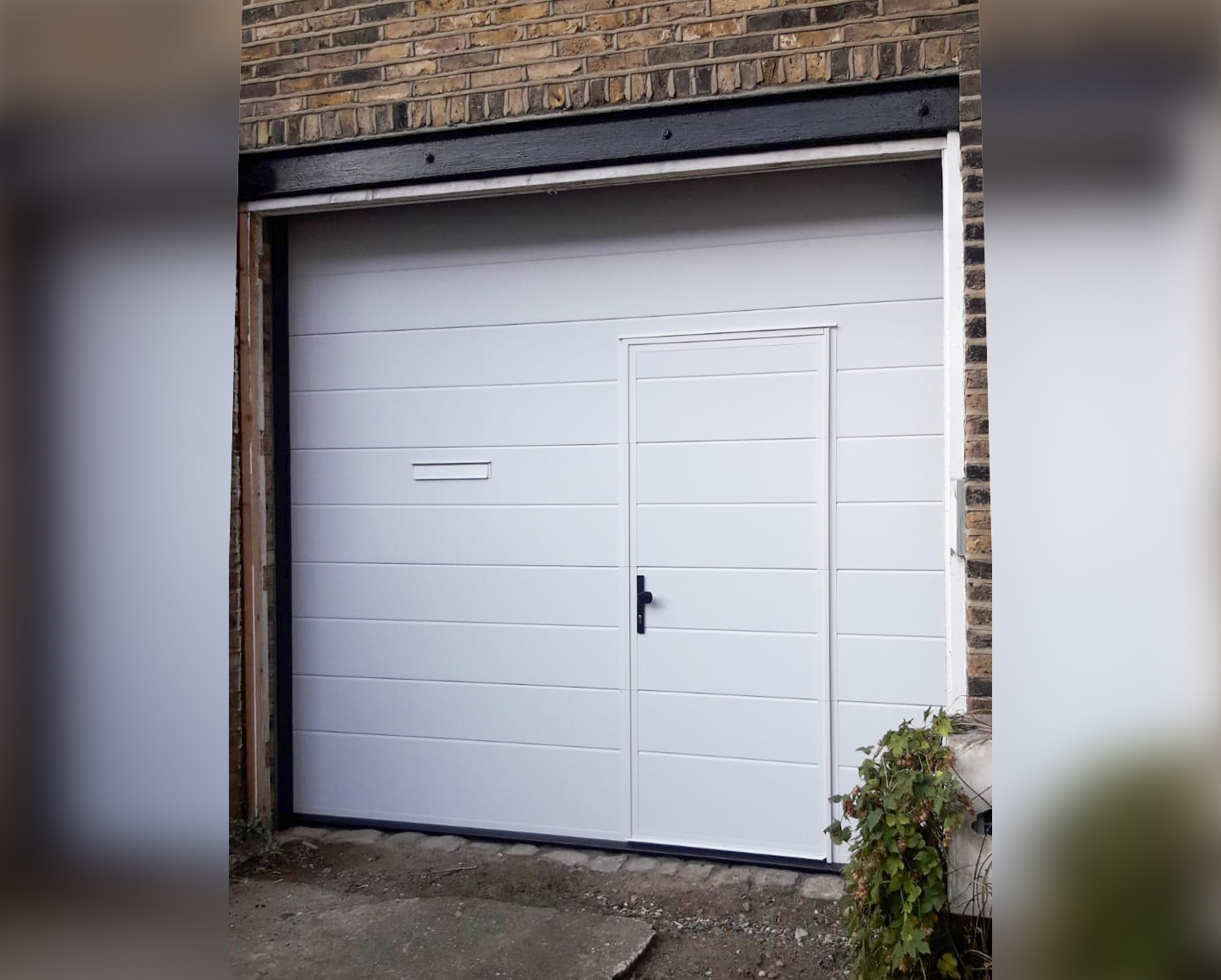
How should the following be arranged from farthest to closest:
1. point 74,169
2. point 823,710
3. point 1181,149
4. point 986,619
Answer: point 823,710 < point 986,619 < point 74,169 < point 1181,149

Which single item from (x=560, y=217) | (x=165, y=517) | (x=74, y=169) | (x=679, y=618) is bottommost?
(x=679, y=618)

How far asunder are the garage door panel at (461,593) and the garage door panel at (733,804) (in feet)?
2.25

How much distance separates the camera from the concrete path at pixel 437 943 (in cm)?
370

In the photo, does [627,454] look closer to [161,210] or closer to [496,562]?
[496,562]

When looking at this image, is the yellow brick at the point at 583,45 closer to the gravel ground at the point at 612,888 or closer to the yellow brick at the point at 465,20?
the yellow brick at the point at 465,20

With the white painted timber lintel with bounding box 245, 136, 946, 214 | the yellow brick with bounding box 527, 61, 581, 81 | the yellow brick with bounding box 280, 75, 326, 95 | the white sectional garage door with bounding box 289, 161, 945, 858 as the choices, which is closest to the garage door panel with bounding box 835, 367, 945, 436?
the white sectional garage door with bounding box 289, 161, 945, 858

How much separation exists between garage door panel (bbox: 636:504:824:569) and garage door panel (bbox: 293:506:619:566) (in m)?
0.17

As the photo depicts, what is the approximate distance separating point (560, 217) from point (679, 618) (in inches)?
69.8

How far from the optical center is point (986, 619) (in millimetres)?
3588

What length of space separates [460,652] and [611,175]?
215cm

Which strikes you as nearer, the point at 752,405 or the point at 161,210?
the point at 161,210

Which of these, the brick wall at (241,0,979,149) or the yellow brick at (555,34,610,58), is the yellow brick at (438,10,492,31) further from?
the yellow brick at (555,34,610,58)

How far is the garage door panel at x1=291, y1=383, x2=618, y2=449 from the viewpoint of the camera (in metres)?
4.76

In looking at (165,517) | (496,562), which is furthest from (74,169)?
(496,562)
